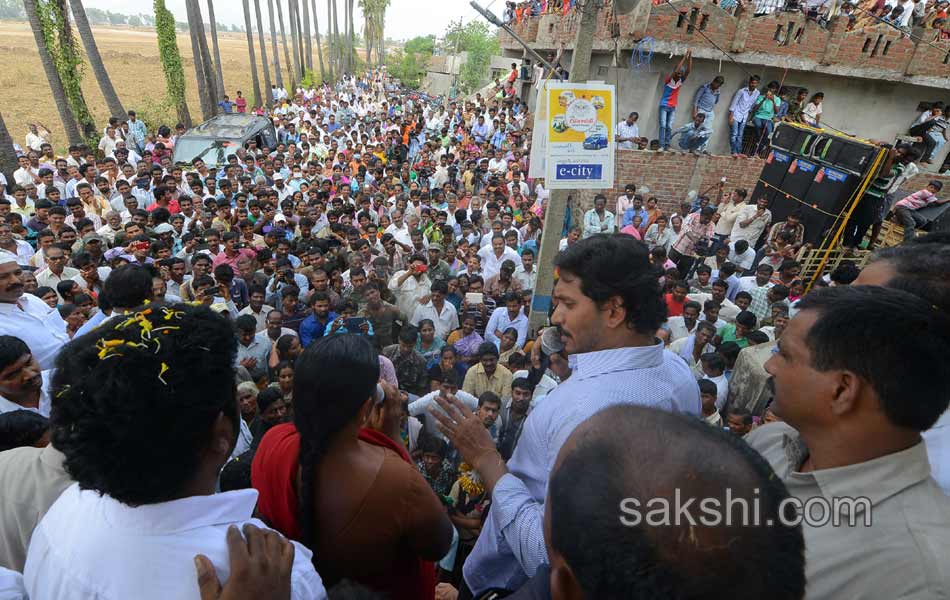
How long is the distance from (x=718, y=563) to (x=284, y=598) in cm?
88

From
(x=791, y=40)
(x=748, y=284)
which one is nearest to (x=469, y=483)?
(x=748, y=284)

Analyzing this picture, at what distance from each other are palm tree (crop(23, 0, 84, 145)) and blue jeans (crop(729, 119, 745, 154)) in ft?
52.8

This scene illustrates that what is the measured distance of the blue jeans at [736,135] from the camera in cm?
1221

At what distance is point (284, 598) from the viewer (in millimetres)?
1089

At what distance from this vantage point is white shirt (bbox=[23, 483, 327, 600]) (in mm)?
1023

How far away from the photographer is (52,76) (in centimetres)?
1228

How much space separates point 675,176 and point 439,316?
7207 millimetres

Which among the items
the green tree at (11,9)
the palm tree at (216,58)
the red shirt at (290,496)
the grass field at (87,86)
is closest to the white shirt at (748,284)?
the red shirt at (290,496)

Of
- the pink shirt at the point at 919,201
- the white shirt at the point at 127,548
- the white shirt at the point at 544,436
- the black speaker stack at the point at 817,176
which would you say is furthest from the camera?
the black speaker stack at the point at 817,176

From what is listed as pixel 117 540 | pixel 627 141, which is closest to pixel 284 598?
pixel 117 540

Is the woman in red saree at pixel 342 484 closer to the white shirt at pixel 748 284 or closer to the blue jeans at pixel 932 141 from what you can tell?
the white shirt at pixel 748 284

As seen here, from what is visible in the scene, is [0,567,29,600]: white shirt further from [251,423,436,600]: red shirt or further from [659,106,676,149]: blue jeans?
[659,106,676,149]: blue jeans

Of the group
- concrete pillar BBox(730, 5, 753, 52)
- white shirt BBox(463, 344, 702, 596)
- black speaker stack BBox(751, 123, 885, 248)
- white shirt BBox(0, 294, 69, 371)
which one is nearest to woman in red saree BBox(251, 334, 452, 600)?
white shirt BBox(463, 344, 702, 596)

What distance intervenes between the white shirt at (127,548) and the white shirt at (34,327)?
281cm
